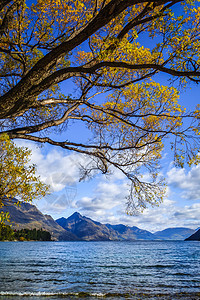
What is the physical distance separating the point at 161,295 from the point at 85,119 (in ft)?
38.3

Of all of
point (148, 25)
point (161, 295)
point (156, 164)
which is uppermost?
point (148, 25)

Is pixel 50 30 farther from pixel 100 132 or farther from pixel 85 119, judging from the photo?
pixel 100 132

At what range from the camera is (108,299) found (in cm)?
1002

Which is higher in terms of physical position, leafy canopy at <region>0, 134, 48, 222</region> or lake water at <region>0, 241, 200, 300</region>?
leafy canopy at <region>0, 134, 48, 222</region>

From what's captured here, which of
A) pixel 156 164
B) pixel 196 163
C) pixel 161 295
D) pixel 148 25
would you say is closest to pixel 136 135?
pixel 156 164

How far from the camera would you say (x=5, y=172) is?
1198 cm

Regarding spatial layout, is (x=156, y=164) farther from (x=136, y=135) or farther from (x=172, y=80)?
(x=172, y=80)

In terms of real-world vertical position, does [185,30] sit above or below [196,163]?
above

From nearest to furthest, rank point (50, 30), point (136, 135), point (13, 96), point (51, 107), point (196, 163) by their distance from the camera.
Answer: point (13, 96) < point (196, 163) < point (50, 30) < point (51, 107) < point (136, 135)

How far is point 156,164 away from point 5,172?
33.4ft

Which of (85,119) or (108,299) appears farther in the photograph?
(85,119)

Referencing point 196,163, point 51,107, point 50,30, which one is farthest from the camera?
point 51,107

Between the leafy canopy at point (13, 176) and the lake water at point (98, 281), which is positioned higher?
the leafy canopy at point (13, 176)

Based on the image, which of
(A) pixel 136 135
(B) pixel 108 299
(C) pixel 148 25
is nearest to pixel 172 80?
(C) pixel 148 25
